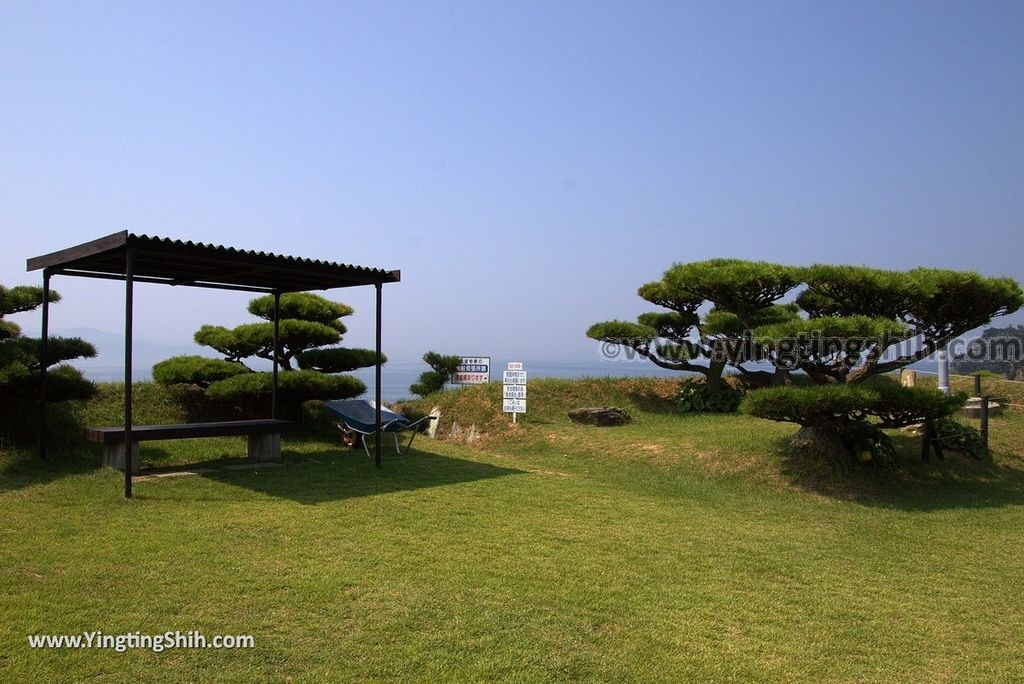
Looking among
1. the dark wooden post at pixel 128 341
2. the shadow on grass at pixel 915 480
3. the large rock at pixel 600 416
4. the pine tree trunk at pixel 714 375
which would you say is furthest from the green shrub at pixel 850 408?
the dark wooden post at pixel 128 341

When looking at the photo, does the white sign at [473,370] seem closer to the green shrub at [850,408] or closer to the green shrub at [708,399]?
Answer: the green shrub at [708,399]

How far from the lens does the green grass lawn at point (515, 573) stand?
9.53 feet

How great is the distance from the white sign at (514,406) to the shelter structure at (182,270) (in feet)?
11.3

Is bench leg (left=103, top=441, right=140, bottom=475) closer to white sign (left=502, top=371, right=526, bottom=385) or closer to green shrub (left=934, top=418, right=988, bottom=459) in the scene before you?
white sign (left=502, top=371, right=526, bottom=385)

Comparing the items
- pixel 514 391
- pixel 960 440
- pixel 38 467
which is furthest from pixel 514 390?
pixel 38 467

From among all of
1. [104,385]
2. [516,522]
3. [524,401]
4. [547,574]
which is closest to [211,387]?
[104,385]

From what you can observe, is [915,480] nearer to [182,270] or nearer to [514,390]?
[514,390]

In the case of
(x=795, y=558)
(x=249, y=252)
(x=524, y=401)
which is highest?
(x=249, y=252)

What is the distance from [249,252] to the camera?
627cm

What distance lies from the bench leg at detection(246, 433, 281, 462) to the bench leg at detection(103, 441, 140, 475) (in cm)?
123

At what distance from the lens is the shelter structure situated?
5.64 m

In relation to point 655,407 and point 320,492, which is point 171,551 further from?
point 655,407

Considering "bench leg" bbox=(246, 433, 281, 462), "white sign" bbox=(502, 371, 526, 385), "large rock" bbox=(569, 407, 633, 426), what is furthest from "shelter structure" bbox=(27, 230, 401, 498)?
"large rock" bbox=(569, 407, 633, 426)

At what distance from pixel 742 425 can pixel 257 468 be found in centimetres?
667
